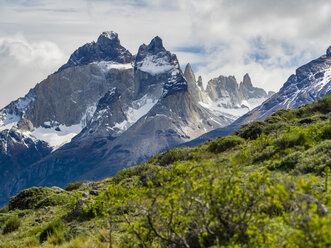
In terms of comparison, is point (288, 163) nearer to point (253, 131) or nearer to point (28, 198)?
point (253, 131)

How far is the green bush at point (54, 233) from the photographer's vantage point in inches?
481

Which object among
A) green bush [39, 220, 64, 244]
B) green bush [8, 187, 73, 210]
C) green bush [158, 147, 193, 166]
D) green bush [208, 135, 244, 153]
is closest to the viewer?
green bush [39, 220, 64, 244]

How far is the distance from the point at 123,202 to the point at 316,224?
5917mm

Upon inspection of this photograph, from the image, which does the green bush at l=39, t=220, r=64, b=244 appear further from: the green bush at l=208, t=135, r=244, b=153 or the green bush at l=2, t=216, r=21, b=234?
the green bush at l=208, t=135, r=244, b=153

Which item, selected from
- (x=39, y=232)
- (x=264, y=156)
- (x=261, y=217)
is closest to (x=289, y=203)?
(x=261, y=217)

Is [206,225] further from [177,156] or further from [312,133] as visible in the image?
[177,156]

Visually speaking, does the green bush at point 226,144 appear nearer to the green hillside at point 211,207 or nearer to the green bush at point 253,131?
the green hillside at point 211,207

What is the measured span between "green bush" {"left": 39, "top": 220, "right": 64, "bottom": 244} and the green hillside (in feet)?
0.13

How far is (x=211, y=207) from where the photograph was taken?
24.0 feet

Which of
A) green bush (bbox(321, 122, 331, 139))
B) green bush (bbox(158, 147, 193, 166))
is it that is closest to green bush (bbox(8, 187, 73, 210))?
green bush (bbox(158, 147, 193, 166))

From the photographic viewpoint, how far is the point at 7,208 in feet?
83.5

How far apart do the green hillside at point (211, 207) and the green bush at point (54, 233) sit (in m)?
0.04

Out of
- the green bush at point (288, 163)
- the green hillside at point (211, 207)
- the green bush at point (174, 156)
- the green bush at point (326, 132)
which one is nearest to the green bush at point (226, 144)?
the green hillside at point (211, 207)

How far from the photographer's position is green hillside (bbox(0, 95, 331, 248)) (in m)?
6.66
